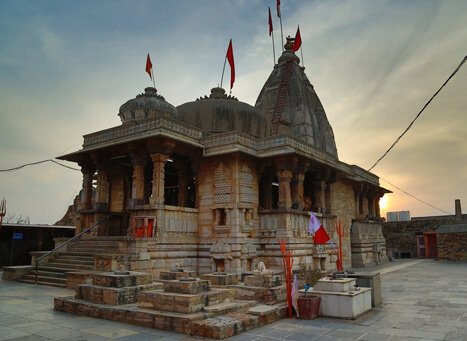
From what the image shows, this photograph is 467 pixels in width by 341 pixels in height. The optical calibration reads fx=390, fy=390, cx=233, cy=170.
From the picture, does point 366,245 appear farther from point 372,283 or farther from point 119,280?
point 119,280

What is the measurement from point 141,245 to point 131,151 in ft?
13.4

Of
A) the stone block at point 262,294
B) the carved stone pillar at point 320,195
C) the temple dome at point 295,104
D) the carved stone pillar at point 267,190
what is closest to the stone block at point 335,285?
the stone block at point 262,294

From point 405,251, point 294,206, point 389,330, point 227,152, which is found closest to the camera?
point 389,330

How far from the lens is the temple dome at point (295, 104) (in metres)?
28.0

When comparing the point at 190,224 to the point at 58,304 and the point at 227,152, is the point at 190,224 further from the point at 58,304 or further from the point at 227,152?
the point at 58,304

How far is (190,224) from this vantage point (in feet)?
51.3

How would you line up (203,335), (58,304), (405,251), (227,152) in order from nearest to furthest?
(203,335)
(58,304)
(227,152)
(405,251)

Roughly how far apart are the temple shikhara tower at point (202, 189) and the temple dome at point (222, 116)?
0.06 m

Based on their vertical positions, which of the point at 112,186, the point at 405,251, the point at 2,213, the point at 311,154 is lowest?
the point at 405,251

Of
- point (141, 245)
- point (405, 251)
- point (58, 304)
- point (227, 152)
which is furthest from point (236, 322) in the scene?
point (405, 251)

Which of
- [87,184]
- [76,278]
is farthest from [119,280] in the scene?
[87,184]

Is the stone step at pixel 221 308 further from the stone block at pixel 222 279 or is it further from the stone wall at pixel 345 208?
→ the stone wall at pixel 345 208

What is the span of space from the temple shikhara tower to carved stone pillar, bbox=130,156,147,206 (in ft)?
0.13

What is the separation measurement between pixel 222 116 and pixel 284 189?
19.6 feet
